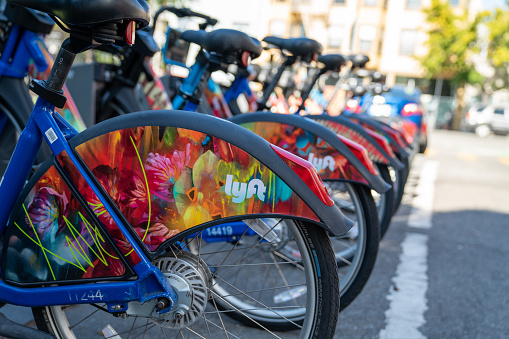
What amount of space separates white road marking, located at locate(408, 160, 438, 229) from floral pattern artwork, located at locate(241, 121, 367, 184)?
2857 millimetres

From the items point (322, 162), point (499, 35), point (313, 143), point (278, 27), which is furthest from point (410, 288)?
point (278, 27)

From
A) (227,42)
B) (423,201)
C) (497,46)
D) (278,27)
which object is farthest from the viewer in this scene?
(278,27)

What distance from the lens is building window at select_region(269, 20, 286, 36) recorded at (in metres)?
35.8

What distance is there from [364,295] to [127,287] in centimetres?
195

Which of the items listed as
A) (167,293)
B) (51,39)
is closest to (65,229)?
(167,293)

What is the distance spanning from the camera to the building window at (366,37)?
3659 cm

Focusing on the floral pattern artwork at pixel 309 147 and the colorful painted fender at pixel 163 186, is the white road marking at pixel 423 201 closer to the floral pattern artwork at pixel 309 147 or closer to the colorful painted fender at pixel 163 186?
the floral pattern artwork at pixel 309 147

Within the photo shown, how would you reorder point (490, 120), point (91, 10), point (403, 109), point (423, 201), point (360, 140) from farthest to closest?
point (490, 120) < point (403, 109) < point (423, 201) < point (360, 140) < point (91, 10)

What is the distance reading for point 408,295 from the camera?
3357mm

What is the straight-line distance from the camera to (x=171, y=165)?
1735 millimetres

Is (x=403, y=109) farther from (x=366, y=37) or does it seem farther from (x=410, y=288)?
(x=366, y=37)

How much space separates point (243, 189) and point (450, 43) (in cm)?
3201

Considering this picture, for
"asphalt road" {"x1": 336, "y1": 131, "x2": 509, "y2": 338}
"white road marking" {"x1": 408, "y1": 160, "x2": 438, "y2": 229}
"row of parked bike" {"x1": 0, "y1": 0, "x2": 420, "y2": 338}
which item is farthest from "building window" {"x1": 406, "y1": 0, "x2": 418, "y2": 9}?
"row of parked bike" {"x1": 0, "y1": 0, "x2": 420, "y2": 338}

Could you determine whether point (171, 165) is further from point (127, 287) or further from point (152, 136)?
point (127, 287)
